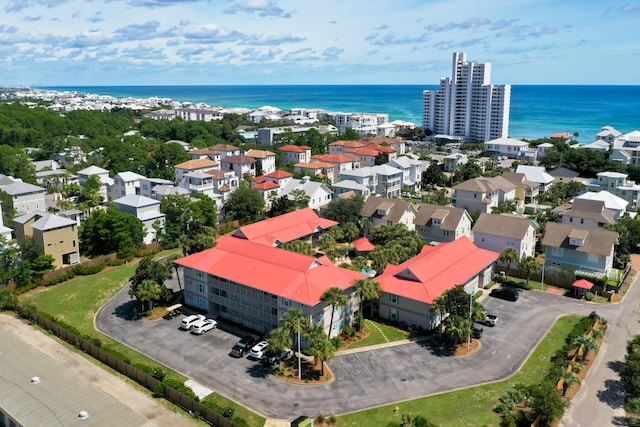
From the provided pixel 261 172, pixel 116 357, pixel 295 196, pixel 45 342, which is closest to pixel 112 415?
pixel 116 357

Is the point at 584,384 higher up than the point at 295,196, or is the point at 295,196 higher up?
the point at 295,196

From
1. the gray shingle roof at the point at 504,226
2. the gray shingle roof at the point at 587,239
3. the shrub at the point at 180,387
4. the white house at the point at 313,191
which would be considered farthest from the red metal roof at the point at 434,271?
the white house at the point at 313,191

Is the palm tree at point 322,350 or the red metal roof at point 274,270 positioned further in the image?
the red metal roof at point 274,270

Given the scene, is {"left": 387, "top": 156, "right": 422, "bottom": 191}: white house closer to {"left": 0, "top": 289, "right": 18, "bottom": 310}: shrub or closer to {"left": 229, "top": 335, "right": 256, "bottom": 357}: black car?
{"left": 229, "top": 335, "right": 256, "bottom": 357}: black car

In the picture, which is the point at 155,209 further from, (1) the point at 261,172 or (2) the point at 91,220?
(1) the point at 261,172

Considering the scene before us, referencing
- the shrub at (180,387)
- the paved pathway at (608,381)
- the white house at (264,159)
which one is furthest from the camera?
the white house at (264,159)


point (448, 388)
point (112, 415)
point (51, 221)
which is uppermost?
point (51, 221)

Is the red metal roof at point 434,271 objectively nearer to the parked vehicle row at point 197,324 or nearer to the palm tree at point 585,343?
the palm tree at point 585,343
